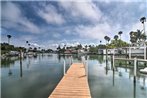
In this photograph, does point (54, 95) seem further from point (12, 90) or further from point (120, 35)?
point (120, 35)

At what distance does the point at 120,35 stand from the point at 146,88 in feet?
237

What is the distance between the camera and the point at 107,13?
27.6m

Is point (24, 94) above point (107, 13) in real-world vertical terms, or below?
below

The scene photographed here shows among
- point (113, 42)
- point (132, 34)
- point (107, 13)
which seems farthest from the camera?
point (113, 42)

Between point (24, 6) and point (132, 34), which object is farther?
point (132, 34)

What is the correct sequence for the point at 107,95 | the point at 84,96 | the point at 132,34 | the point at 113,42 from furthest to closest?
the point at 113,42
the point at 132,34
the point at 107,95
the point at 84,96

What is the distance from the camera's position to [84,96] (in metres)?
8.34

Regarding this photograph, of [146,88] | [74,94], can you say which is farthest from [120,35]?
[74,94]

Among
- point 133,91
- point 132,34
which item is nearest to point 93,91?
point 133,91

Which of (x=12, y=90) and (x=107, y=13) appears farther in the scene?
(x=107, y=13)

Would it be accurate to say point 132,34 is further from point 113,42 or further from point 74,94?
point 74,94

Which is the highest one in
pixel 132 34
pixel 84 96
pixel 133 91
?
pixel 132 34

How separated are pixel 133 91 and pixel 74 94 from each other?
5.83 meters

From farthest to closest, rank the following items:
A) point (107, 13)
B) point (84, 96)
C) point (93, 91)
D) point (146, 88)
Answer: point (107, 13) < point (146, 88) < point (93, 91) < point (84, 96)
